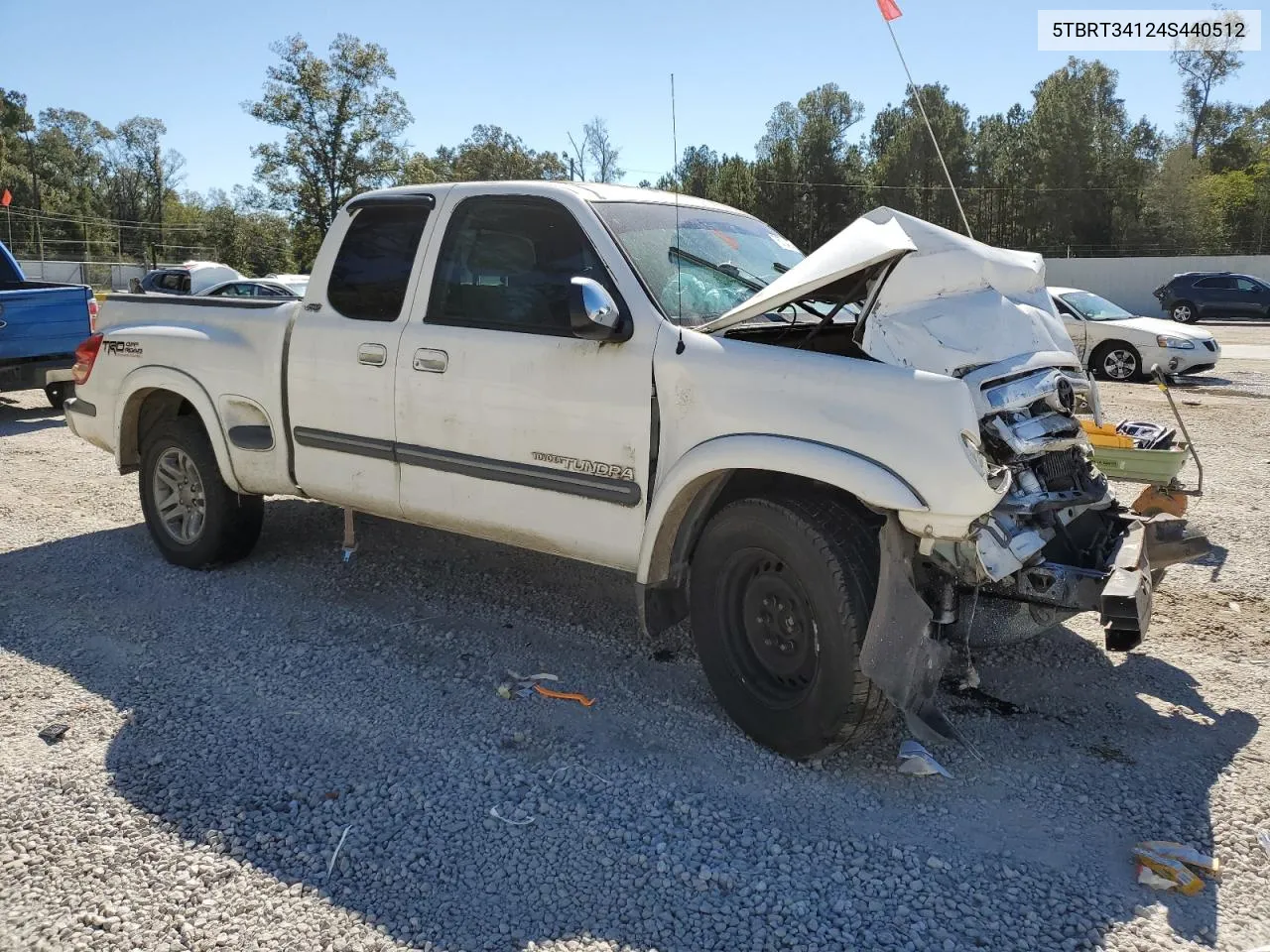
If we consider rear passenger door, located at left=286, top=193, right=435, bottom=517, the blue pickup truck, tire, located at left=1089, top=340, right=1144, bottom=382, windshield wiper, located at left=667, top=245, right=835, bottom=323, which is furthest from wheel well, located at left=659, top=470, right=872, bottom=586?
tire, located at left=1089, top=340, right=1144, bottom=382

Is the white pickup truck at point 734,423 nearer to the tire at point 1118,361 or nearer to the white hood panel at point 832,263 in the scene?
the white hood panel at point 832,263

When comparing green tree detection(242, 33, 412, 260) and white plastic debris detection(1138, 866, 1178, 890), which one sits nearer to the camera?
white plastic debris detection(1138, 866, 1178, 890)

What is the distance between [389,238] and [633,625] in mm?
2334

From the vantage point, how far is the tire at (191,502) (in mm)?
5738

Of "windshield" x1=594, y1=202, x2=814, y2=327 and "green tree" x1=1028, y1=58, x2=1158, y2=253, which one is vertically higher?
"green tree" x1=1028, y1=58, x2=1158, y2=253

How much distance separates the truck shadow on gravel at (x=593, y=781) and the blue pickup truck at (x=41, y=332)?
6.59 m

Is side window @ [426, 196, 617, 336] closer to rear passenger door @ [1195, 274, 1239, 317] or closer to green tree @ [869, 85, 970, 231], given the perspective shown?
rear passenger door @ [1195, 274, 1239, 317]

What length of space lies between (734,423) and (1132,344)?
14636 mm

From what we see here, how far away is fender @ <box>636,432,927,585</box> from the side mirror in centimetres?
58

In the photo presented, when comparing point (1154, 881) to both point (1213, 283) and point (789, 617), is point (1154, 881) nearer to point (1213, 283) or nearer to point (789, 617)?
point (789, 617)

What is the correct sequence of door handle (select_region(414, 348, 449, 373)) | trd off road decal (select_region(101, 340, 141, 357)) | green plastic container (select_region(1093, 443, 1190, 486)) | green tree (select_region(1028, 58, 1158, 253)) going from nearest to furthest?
door handle (select_region(414, 348, 449, 373))
green plastic container (select_region(1093, 443, 1190, 486))
trd off road decal (select_region(101, 340, 141, 357))
green tree (select_region(1028, 58, 1158, 253))

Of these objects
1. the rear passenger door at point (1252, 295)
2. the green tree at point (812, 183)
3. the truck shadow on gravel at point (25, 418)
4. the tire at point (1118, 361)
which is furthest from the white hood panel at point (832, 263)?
the green tree at point (812, 183)

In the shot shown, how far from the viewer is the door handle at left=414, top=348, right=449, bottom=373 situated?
459cm

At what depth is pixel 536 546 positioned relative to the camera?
448 cm
